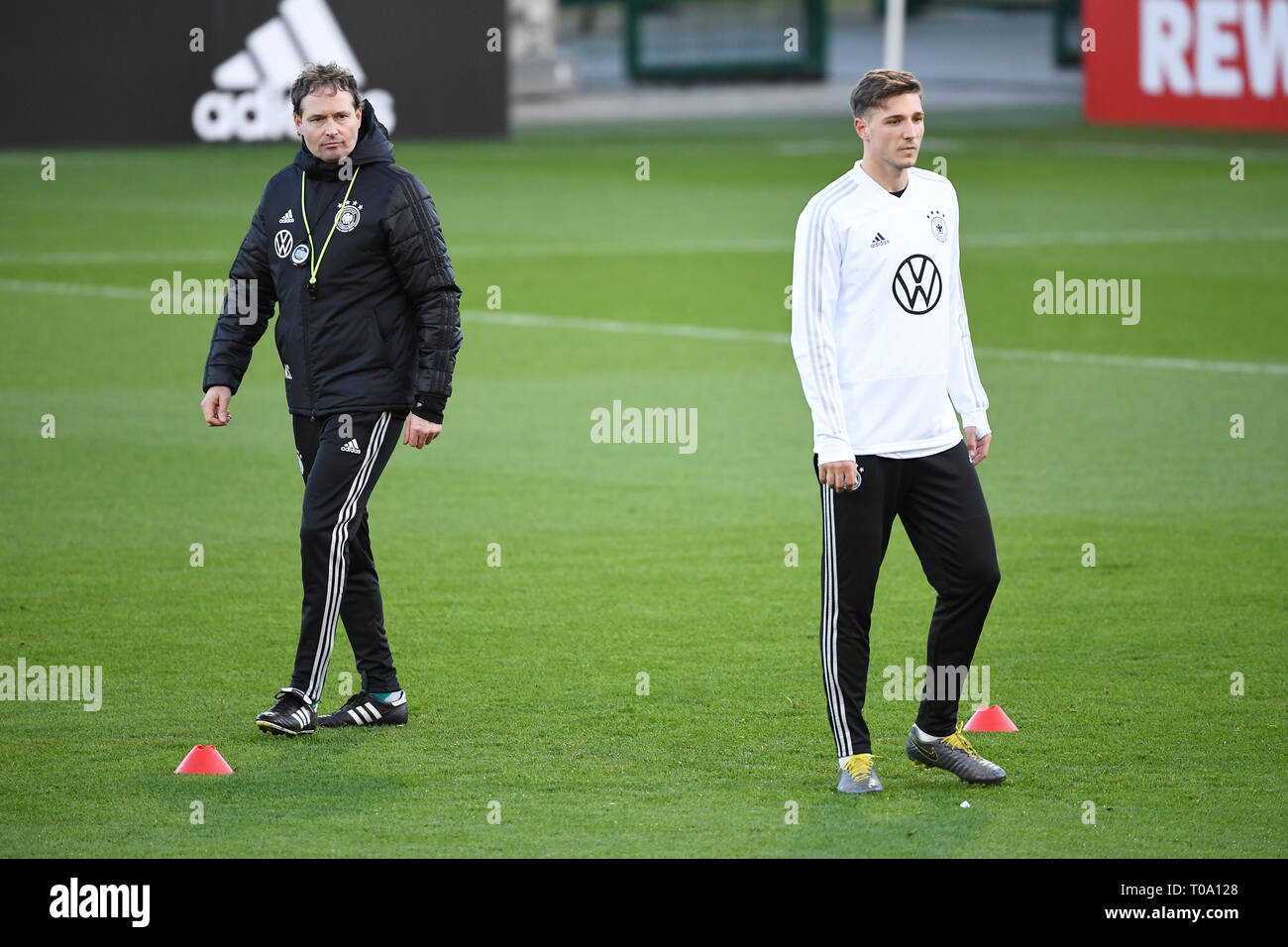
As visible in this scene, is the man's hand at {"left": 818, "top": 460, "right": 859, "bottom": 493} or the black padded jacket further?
the black padded jacket

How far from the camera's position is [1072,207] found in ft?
78.3

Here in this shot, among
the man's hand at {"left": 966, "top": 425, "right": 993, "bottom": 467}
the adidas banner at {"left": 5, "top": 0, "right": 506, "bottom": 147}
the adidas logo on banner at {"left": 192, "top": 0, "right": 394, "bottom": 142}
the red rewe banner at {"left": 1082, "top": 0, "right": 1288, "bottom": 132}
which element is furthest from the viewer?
the red rewe banner at {"left": 1082, "top": 0, "right": 1288, "bottom": 132}

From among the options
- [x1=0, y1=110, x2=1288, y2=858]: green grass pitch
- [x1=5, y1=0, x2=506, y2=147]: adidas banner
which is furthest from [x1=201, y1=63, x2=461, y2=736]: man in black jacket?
[x1=5, y1=0, x2=506, y2=147]: adidas banner

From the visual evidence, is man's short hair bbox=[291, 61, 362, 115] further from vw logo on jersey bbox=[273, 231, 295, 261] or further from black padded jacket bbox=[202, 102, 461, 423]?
vw logo on jersey bbox=[273, 231, 295, 261]

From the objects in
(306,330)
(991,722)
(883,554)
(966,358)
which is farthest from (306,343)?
(991,722)

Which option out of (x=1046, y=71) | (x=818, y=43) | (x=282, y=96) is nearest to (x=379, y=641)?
(x=282, y=96)

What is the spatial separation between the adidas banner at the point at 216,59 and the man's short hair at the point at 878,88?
22.3 meters

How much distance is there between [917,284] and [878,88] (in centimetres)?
61

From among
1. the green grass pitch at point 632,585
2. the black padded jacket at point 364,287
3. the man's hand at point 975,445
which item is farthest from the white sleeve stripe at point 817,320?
the black padded jacket at point 364,287

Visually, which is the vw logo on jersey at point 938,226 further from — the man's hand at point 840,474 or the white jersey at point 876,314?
the man's hand at point 840,474

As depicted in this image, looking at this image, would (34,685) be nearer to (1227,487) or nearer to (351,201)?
(351,201)

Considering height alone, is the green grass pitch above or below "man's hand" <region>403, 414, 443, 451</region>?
below

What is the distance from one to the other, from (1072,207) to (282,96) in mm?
11473

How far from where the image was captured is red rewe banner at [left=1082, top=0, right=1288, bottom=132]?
29.9m
